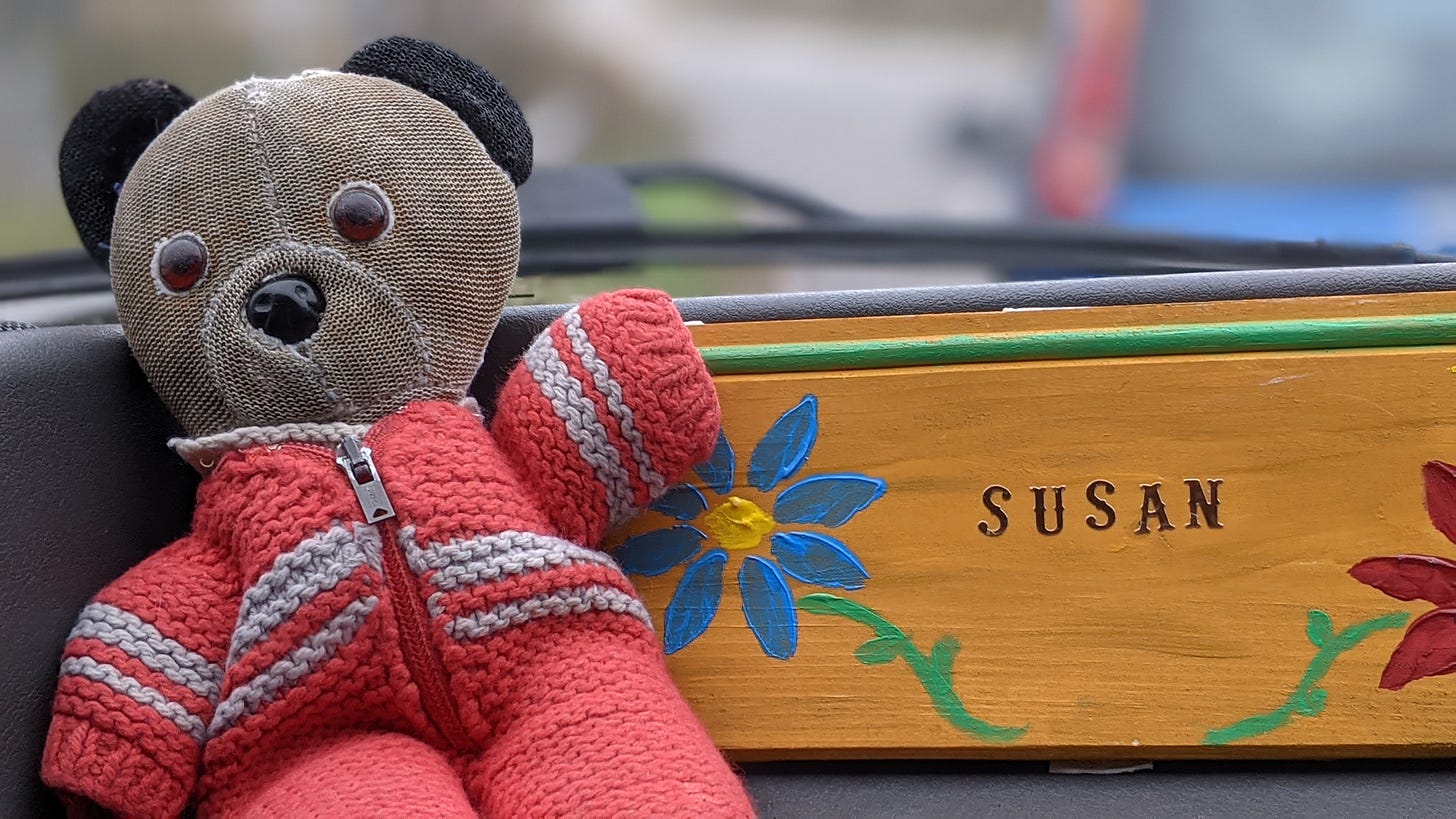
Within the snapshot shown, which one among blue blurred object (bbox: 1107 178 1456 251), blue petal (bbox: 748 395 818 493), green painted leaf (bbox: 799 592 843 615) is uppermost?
blue blurred object (bbox: 1107 178 1456 251)

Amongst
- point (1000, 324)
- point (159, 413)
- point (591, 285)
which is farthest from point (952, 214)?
point (159, 413)

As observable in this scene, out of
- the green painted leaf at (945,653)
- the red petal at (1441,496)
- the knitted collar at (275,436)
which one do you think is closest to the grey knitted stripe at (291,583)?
the knitted collar at (275,436)

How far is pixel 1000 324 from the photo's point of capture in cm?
109

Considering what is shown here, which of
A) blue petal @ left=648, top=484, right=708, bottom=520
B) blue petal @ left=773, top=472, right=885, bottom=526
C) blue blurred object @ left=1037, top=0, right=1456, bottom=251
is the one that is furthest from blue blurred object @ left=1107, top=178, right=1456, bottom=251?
blue petal @ left=648, top=484, right=708, bottom=520

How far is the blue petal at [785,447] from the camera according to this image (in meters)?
1.08

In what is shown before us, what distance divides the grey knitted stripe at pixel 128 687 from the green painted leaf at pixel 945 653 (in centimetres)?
65

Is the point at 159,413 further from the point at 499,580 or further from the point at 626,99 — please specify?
the point at 626,99

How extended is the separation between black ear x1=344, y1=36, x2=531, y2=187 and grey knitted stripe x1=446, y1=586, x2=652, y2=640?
419mm

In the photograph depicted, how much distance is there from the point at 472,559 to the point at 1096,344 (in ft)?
2.03

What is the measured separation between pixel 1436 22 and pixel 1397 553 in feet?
4.91

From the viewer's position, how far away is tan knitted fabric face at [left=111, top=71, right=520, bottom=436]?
36.2 inches

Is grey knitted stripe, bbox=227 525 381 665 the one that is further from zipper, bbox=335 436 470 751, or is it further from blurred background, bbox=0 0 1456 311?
blurred background, bbox=0 0 1456 311

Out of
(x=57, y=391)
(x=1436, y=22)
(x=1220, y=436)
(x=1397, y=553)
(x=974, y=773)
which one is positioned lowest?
(x=974, y=773)

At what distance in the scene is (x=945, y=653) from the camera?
3.43 ft
